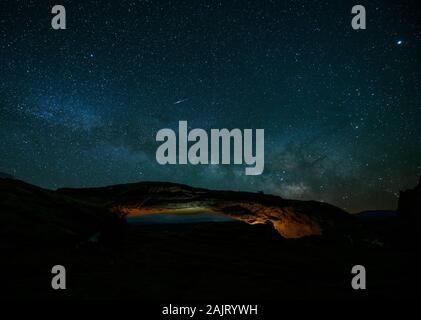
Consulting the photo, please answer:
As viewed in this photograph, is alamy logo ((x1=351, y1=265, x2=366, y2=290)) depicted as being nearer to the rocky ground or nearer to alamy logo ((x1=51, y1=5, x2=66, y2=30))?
the rocky ground

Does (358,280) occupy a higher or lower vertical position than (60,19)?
lower

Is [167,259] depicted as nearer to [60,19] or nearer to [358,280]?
[358,280]

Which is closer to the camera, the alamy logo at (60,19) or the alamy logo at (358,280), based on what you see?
the alamy logo at (358,280)

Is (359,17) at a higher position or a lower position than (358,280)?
higher

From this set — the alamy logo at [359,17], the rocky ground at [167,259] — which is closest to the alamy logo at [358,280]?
the rocky ground at [167,259]

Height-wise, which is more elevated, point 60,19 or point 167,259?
point 60,19

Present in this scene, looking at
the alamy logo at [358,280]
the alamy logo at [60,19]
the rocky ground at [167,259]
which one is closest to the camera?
the rocky ground at [167,259]

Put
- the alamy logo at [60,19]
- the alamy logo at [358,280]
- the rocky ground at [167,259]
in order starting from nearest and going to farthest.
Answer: the rocky ground at [167,259] < the alamy logo at [358,280] < the alamy logo at [60,19]

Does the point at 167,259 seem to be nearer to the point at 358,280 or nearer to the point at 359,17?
the point at 358,280

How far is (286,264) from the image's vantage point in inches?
240

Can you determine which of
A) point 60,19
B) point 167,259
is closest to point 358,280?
point 167,259

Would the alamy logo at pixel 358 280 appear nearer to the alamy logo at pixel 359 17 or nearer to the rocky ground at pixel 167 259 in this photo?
the rocky ground at pixel 167 259

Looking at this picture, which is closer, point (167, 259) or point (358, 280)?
A: point (358, 280)

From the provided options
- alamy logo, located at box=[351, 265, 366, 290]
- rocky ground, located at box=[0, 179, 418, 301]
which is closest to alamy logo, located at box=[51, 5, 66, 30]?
rocky ground, located at box=[0, 179, 418, 301]
